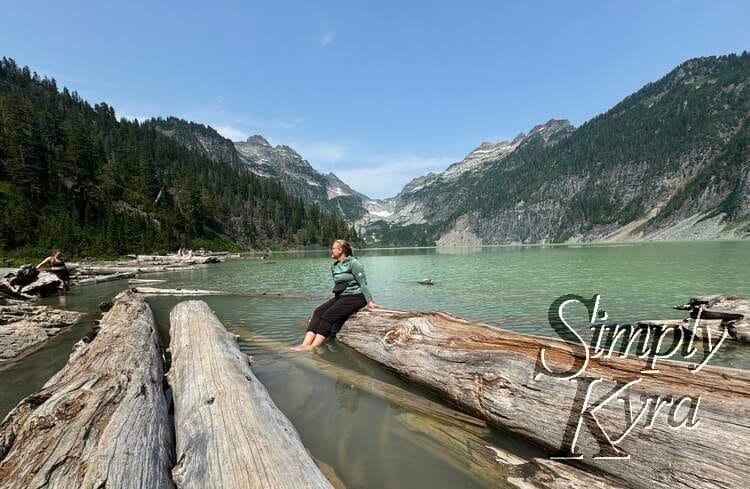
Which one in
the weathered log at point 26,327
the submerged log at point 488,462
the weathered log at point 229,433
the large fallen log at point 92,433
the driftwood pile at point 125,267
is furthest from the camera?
the driftwood pile at point 125,267

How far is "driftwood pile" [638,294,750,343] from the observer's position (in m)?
11.3

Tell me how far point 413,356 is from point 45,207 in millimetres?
100871

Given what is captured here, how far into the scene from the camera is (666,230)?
191375 mm

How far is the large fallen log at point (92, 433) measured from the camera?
11.1ft

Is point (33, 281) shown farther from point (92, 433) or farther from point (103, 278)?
point (92, 433)

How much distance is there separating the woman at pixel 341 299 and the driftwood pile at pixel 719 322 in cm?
910

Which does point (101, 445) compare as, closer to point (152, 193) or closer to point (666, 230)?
point (152, 193)

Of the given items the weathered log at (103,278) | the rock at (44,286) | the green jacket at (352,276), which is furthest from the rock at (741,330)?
the weathered log at (103,278)

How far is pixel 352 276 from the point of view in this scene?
37.2 ft

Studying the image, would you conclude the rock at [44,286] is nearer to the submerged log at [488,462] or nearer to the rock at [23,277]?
the rock at [23,277]

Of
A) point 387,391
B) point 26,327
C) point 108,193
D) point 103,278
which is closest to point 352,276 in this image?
point 387,391

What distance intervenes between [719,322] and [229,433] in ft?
50.3

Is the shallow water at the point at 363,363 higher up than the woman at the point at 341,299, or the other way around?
the woman at the point at 341,299

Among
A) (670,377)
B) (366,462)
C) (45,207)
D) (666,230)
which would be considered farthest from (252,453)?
(666,230)
